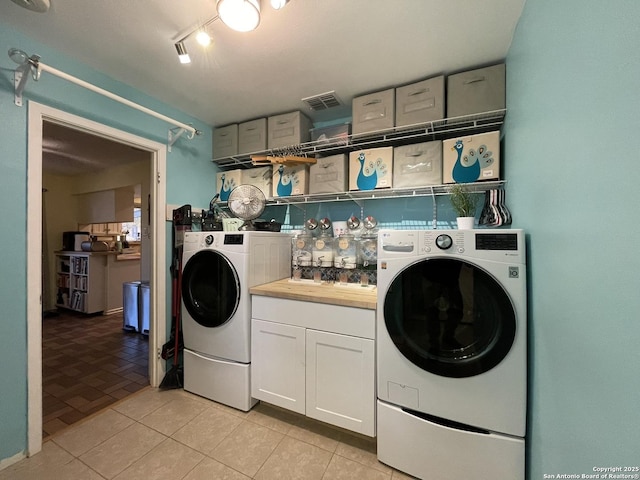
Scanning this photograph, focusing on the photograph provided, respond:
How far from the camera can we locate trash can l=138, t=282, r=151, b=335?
315 cm

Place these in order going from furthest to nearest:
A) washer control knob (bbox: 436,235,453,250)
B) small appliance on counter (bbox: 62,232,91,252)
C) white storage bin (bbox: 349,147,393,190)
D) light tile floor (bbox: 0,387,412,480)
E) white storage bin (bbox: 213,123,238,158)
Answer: small appliance on counter (bbox: 62,232,91,252) < white storage bin (bbox: 213,123,238,158) < white storage bin (bbox: 349,147,393,190) < light tile floor (bbox: 0,387,412,480) < washer control knob (bbox: 436,235,453,250)

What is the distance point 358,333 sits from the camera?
4.58 feet

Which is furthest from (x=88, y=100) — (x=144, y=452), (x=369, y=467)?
(x=369, y=467)

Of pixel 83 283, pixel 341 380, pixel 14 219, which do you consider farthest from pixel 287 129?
pixel 83 283

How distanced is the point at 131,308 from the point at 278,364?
2868mm

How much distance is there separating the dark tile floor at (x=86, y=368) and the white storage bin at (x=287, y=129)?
240cm

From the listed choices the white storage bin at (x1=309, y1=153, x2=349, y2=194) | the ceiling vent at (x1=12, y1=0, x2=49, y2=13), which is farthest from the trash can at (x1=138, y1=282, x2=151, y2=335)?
the ceiling vent at (x1=12, y1=0, x2=49, y2=13)

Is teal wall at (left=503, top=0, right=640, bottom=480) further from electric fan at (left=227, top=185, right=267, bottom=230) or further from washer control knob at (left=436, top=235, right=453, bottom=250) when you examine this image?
electric fan at (left=227, top=185, right=267, bottom=230)

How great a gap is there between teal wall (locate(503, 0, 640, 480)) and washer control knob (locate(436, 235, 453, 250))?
0.33m

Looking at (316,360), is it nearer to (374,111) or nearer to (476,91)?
(374,111)

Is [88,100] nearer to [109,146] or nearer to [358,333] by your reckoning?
[109,146]

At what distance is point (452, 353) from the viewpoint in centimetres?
118

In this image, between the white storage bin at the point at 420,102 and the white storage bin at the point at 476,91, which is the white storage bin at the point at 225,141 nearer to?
the white storage bin at the point at 420,102

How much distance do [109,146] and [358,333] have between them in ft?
12.6
